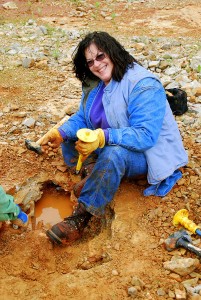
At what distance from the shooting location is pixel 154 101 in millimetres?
2691

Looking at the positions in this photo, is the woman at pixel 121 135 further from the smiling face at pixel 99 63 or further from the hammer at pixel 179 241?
the hammer at pixel 179 241

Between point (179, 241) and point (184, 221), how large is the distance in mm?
197

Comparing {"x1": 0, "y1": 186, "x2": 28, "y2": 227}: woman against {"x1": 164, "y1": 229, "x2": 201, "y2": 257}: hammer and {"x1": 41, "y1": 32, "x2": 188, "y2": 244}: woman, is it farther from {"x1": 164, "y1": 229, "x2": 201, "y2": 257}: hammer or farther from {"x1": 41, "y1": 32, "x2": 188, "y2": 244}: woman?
{"x1": 164, "y1": 229, "x2": 201, "y2": 257}: hammer

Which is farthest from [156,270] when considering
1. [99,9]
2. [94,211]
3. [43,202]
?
[99,9]

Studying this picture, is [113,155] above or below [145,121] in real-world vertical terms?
below

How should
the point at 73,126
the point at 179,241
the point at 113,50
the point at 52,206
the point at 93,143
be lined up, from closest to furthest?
the point at 179,241 → the point at 93,143 → the point at 113,50 → the point at 73,126 → the point at 52,206

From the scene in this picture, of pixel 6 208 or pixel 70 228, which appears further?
pixel 70 228

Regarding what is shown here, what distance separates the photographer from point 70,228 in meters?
2.84

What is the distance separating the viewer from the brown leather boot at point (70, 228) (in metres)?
2.80

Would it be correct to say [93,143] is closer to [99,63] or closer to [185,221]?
[99,63]

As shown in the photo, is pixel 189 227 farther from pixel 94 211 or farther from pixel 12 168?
pixel 12 168

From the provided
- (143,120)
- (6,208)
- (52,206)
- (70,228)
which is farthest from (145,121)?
(52,206)

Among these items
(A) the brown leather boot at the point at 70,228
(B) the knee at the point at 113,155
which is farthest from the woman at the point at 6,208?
(B) the knee at the point at 113,155

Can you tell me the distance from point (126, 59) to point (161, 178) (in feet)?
3.15
